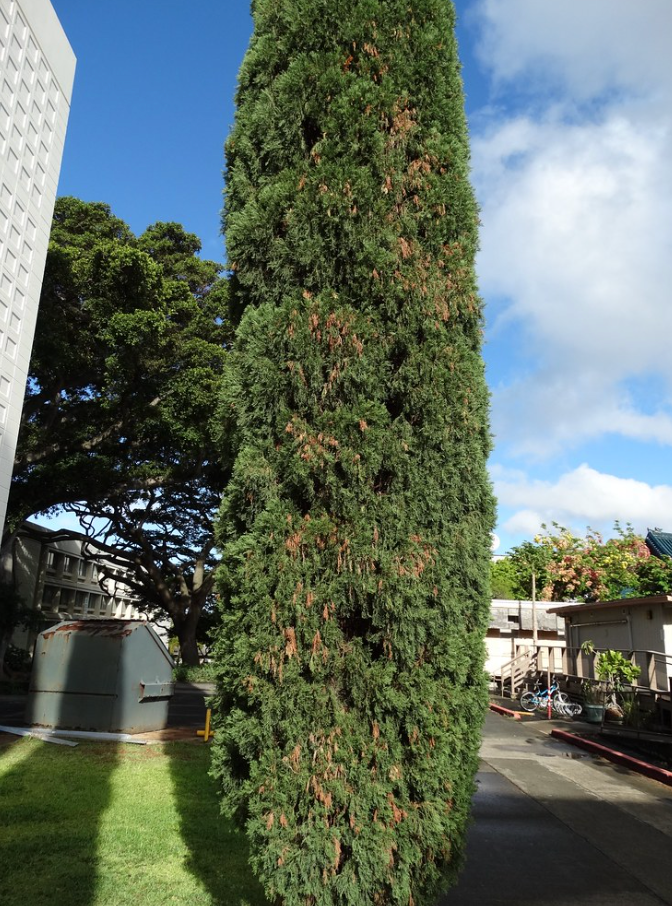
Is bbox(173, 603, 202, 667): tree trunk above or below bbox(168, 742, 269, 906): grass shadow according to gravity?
above

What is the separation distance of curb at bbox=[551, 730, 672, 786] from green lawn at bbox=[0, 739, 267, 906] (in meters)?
7.16

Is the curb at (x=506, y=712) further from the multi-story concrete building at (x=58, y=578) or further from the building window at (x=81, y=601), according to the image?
the building window at (x=81, y=601)

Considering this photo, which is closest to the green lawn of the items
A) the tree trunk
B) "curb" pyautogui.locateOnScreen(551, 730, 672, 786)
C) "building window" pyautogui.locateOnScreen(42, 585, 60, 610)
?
"curb" pyautogui.locateOnScreen(551, 730, 672, 786)

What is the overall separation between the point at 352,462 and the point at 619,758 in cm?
1069

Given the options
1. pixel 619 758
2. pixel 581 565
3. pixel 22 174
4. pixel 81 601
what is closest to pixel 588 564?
pixel 581 565

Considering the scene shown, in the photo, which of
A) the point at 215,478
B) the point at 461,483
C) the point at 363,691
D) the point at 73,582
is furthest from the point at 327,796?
the point at 73,582

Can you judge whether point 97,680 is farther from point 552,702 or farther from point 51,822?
→ point 552,702

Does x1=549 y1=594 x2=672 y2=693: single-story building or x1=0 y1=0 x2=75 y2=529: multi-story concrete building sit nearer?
x1=0 y1=0 x2=75 y2=529: multi-story concrete building

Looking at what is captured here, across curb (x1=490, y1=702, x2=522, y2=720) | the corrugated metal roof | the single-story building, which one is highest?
the corrugated metal roof

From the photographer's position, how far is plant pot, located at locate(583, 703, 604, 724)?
16.2 metres

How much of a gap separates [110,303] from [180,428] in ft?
12.6

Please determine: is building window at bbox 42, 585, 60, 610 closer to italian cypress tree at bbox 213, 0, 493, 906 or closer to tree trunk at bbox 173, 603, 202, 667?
tree trunk at bbox 173, 603, 202, 667

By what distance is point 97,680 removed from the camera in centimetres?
1141

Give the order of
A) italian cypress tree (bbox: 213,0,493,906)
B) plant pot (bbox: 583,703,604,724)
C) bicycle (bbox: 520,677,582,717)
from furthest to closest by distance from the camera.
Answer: bicycle (bbox: 520,677,582,717)
plant pot (bbox: 583,703,604,724)
italian cypress tree (bbox: 213,0,493,906)
